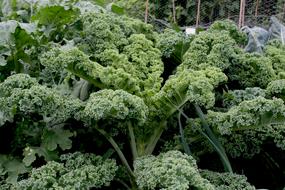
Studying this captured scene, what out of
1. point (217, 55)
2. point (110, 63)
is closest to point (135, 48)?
point (110, 63)

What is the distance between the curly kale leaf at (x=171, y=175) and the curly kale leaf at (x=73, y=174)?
183 millimetres

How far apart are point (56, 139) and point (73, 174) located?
0.32 metres

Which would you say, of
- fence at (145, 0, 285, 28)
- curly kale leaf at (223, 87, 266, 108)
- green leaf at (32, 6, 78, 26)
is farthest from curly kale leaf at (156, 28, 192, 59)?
fence at (145, 0, 285, 28)

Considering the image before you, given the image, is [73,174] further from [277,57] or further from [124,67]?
[277,57]

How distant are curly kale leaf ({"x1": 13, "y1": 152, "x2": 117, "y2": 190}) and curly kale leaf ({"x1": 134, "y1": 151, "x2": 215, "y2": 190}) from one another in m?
0.18

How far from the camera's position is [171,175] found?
188 cm

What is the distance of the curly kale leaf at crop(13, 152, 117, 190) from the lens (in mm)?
2025

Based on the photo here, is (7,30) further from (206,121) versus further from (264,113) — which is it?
(264,113)

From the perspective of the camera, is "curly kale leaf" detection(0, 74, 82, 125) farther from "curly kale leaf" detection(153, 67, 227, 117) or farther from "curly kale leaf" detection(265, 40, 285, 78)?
"curly kale leaf" detection(265, 40, 285, 78)

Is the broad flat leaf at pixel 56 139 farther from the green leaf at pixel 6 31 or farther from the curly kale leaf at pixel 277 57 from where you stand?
the curly kale leaf at pixel 277 57

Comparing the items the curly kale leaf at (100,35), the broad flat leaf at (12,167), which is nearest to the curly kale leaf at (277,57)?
the curly kale leaf at (100,35)

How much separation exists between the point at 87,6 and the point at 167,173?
1.78 m

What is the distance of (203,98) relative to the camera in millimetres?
2088

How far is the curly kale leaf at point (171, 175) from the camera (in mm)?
1860
